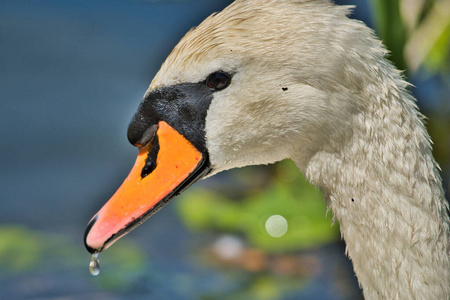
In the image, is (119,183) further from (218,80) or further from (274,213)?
(218,80)

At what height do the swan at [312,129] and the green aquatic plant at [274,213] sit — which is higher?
the swan at [312,129]

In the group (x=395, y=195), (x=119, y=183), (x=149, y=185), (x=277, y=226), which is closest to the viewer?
(x=395, y=195)

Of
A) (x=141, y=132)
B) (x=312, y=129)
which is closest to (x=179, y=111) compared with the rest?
(x=141, y=132)

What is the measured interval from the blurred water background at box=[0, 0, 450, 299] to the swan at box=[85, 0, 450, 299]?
76.1 inches

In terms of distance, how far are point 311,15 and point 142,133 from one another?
22.9 inches

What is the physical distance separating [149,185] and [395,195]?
26.5 inches

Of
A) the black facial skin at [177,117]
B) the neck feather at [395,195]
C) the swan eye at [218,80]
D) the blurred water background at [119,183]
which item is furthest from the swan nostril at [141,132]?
the blurred water background at [119,183]

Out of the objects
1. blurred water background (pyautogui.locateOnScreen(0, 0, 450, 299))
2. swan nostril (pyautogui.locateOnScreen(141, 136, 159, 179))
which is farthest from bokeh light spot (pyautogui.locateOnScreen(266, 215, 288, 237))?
swan nostril (pyautogui.locateOnScreen(141, 136, 159, 179))

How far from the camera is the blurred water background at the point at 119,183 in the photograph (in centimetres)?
402

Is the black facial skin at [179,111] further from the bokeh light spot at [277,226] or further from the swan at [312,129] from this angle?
the bokeh light spot at [277,226]

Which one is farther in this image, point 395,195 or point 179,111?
point 179,111

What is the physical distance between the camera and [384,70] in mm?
1792

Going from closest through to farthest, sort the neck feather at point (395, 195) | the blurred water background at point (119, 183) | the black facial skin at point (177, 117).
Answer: the neck feather at point (395, 195), the black facial skin at point (177, 117), the blurred water background at point (119, 183)

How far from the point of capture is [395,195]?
1793 millimetres
